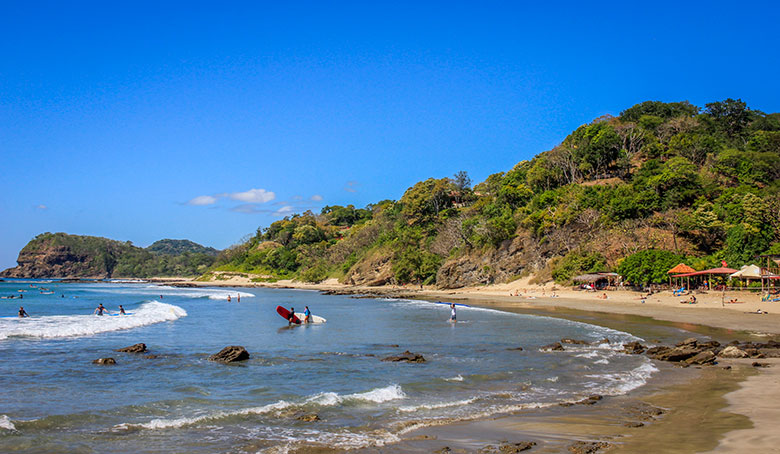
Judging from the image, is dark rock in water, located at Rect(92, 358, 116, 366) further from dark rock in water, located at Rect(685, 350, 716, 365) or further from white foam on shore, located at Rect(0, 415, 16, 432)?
dark rock in water, located at Rect(685, 350, 716, 365)

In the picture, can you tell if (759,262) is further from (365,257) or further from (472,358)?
(365,257)

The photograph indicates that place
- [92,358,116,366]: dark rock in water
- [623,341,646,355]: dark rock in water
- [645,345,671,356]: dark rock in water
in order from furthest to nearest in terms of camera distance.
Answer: [623,341,646,355]: dark rock in water → [645,345,671,356]: dark rock in water → [92,358,116,366]: dark rock in water

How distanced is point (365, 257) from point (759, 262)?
59858 mm

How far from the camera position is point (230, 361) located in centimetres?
1698

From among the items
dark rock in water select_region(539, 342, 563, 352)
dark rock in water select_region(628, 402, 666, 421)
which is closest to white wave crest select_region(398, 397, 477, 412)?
dark rock in water select_region(628, 402, 666, 421)

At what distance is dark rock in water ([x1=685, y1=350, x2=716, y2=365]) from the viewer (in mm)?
15320

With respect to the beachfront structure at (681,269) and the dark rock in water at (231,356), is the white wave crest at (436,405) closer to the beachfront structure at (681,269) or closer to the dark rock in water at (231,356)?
the dark rock in water at (231,356)

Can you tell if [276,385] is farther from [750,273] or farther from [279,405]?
[750,273]

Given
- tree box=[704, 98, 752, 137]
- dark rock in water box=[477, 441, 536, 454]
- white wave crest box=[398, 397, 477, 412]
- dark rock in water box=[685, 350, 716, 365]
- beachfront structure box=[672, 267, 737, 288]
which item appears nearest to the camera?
dark rock in water box=[477, 441, 536, 454]

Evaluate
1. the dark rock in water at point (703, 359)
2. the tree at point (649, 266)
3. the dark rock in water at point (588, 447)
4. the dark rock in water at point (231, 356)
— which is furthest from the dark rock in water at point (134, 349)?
the tree at point (649, 266)

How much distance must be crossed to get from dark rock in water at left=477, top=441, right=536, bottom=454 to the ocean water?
1745mm

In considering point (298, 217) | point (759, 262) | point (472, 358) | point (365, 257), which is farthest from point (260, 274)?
point (472, 358)

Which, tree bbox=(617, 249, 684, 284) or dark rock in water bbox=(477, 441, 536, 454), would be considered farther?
tree bbox=(617, 249, 684, 284)

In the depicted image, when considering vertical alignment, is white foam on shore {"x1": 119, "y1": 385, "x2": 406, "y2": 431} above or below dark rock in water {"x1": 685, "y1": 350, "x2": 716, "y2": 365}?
below
